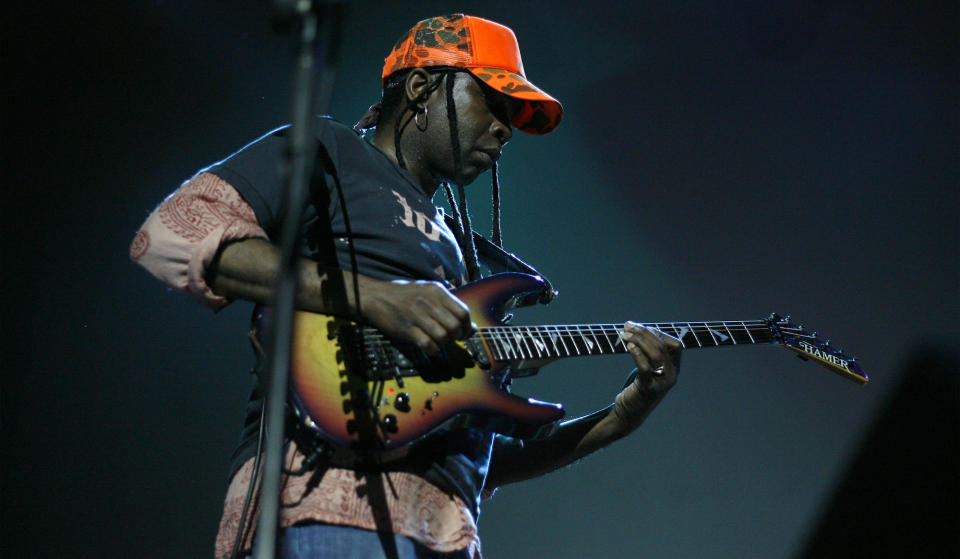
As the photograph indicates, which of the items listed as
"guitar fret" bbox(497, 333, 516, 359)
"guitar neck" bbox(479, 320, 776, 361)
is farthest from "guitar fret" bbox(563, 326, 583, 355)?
"guitar fret" bbox(497, 333, 516, 359)

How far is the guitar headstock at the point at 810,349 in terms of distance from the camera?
2.46m

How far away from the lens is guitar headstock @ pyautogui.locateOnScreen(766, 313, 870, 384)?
246cm

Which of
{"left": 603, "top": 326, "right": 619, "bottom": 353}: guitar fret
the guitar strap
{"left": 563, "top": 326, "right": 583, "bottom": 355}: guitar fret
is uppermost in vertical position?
the guitar strap

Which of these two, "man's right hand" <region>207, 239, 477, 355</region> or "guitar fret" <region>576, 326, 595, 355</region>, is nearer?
"man's right hand" <region>207, 239, 477, 355</region>

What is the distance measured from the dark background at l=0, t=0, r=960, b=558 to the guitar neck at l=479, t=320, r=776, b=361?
0.94 meters

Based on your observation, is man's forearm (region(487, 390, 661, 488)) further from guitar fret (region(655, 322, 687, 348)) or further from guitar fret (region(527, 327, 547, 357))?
guitar fret (region(527, 327, 547, 357))

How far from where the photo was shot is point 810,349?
8.21 feet

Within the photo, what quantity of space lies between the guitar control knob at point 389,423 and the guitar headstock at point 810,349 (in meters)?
1.51

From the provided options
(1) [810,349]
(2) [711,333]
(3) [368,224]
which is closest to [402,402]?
(3) [368,224]

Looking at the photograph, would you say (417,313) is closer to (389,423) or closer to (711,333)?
(389,423)

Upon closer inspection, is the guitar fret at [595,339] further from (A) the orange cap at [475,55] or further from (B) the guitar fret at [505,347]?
(A) the orange cap at [475,55]

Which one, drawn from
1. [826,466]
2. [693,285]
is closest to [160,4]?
[693,285]

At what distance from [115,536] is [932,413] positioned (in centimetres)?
325

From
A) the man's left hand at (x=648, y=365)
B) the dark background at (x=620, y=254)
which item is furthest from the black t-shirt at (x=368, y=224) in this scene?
the dark background at (x=620, y=254)
